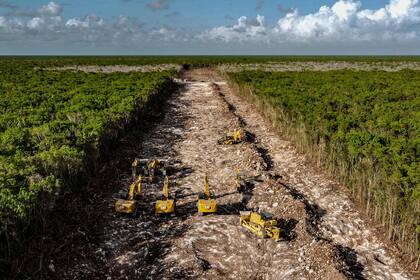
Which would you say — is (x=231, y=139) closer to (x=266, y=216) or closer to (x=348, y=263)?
(x=266, y=216)

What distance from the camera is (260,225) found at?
393 inches

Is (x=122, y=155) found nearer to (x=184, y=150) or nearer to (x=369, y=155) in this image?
(x=184, y=150)

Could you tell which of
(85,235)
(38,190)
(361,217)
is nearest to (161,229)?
(85,235)

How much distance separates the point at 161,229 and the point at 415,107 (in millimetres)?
17659

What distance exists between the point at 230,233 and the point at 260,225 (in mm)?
817

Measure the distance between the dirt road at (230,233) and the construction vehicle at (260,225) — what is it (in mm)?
173

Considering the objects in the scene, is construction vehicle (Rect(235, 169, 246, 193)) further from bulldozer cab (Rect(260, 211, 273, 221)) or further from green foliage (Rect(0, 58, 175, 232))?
green foliage (Rect(0, 58, 175, 232))

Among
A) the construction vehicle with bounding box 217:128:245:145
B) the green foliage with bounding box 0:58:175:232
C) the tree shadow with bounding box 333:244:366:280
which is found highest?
the green foliage with bounding box 0:58:175:232

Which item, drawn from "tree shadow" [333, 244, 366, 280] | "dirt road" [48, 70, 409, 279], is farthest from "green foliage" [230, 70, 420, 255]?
"tree shadow" [333, 244, 366, 280]

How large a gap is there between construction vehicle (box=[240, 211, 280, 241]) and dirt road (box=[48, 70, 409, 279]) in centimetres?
17

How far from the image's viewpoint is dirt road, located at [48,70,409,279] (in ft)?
28.2

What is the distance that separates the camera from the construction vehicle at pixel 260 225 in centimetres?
980

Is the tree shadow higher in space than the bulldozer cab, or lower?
lower

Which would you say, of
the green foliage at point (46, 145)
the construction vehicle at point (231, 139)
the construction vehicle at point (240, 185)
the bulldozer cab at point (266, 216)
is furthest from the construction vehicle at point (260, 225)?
the construction vehicle at point (231, 139)
